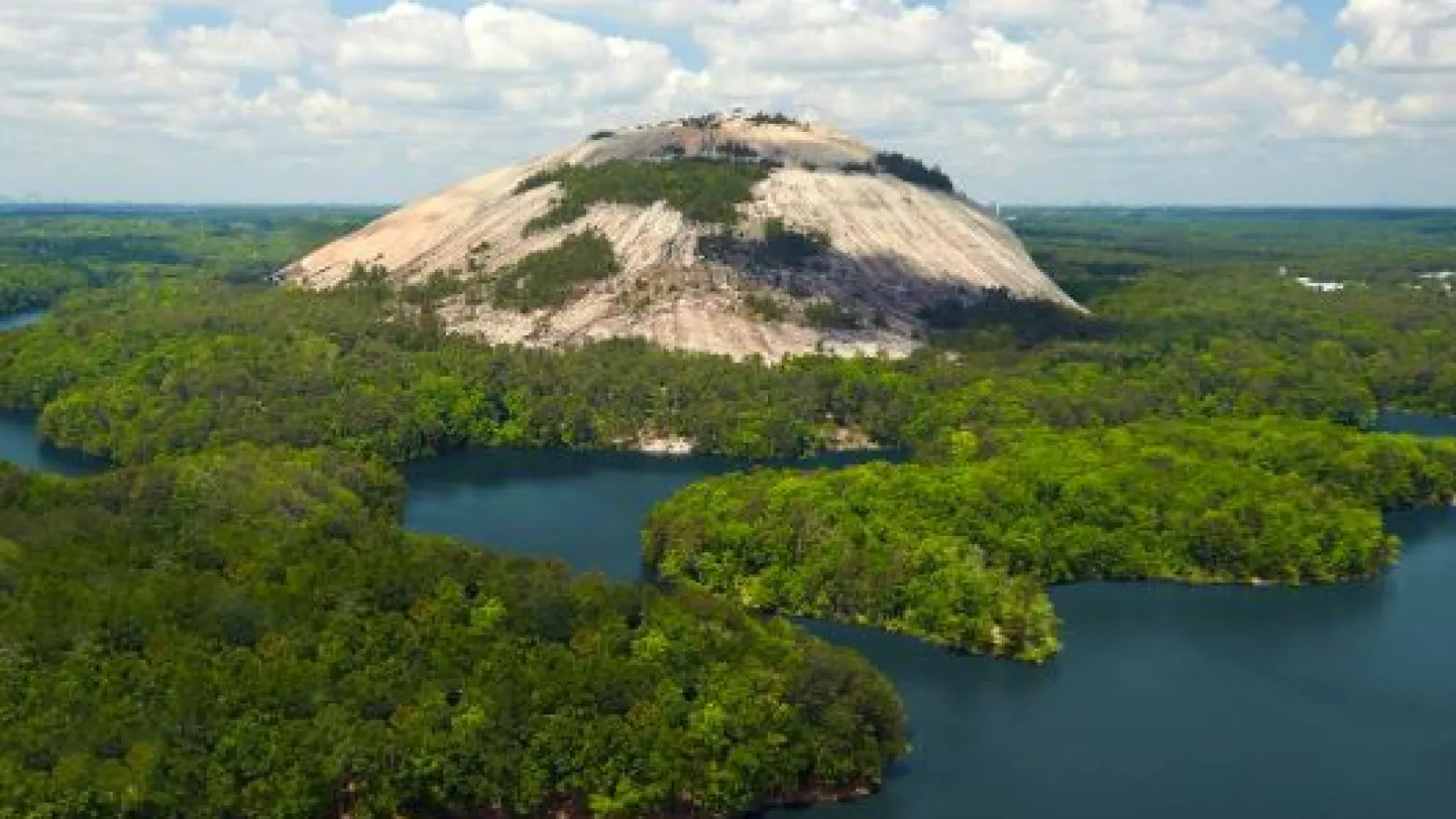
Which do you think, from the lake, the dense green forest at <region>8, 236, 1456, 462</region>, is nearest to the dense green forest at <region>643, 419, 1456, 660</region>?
the lake

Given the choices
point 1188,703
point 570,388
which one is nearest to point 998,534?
point 1188,703

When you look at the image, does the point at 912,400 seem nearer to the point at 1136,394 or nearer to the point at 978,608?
the point at 1136,394

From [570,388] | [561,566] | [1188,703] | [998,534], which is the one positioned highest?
[561,566]

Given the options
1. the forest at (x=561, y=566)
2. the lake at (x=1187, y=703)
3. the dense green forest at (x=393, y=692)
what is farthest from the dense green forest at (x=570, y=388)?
the dense green forest at (x=393, y=692)

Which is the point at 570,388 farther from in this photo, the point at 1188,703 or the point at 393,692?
the point at 393,692

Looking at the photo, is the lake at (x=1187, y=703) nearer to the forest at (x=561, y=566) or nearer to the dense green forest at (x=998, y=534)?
the dense green forest at (x=998, y=534)

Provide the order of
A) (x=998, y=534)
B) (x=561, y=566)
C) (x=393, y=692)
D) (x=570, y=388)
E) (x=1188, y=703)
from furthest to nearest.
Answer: (x=570, y=388)
(x=998, y=534)
(x=1188, y=703)
(x=561, y=566)
(x=393, y=692)

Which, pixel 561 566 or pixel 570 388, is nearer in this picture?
Answer: pixel 561 566
